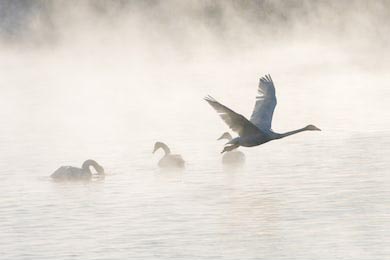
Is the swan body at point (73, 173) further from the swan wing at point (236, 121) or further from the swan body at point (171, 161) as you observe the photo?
the swan wing at point (236, 121)

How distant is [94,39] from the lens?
97.1 m

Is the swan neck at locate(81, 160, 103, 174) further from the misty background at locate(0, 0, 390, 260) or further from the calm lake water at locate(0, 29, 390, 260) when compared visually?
the calm lake water at locate(0, 29, 390, 260)

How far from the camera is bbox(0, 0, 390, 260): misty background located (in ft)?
87.7

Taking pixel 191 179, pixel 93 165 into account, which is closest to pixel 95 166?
pixel 93 165

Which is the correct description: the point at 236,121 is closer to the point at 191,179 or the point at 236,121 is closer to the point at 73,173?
the point at 191,179

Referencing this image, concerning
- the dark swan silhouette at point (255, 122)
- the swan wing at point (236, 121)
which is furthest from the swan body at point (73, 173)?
the swan wing at point (236, 121)

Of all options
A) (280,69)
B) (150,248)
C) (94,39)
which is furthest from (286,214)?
(94,39)

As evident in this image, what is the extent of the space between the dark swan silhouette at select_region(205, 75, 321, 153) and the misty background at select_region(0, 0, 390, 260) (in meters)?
1.56

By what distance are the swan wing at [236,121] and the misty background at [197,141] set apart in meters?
1.74

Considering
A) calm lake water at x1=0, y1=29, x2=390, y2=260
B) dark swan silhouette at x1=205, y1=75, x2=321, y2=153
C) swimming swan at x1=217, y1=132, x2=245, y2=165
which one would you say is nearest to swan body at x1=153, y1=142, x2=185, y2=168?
calm lake water at x1=0, y1=29, x2=390, y2=260

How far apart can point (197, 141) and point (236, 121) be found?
1475 centimetres

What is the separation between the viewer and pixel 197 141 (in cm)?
4059

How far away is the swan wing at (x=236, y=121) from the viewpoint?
2517 centimetres

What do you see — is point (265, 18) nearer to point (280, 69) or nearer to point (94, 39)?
point (94, 39)
